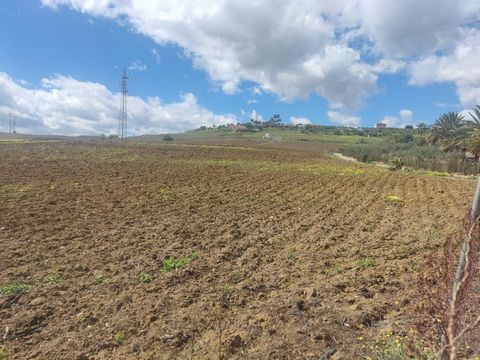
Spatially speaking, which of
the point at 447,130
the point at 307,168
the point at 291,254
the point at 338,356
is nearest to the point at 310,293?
the point at 338,356

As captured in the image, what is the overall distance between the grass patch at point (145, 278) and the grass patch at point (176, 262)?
1.15 ft

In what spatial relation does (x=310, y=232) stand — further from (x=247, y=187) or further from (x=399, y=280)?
(x=247, y=187)

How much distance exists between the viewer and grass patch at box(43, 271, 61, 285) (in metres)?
5.41

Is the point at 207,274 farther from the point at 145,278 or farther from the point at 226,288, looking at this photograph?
the point at 145,278

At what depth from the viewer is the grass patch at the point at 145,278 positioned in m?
5.50

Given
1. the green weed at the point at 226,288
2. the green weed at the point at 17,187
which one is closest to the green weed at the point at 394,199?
the green weed at the point at 226,288

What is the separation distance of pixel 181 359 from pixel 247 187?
1194 centimetres

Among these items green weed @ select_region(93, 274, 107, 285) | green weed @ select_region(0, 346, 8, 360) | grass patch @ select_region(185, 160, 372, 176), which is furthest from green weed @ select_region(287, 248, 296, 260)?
grass patch @ select_region(185, 160, 372, 176)

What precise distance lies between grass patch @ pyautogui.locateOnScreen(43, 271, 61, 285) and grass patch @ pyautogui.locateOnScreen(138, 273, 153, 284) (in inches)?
49.7

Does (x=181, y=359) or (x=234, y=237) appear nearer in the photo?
(x=181, y=359)

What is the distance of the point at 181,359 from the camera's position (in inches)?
141

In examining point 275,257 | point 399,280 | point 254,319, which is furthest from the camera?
point 275,257

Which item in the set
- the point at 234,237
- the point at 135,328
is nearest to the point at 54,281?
→ the point at 135,328

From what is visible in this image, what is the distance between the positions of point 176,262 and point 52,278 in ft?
6.45
